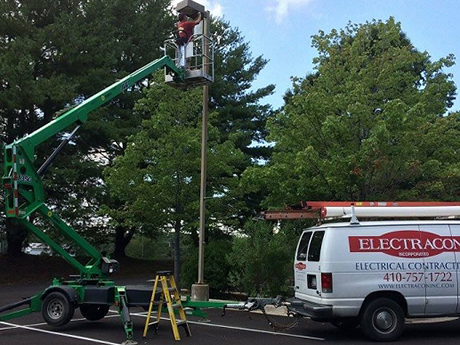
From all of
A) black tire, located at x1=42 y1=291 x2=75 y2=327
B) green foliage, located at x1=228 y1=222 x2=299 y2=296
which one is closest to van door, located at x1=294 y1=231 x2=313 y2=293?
green foliage, located at x1=228 y1=222 x2=299 y2=296

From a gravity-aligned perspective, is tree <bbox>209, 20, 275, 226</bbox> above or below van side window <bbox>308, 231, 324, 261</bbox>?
above

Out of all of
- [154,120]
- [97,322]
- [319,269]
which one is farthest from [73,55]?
[319,269]

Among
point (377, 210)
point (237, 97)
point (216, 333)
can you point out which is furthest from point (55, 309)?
point (237, 97)

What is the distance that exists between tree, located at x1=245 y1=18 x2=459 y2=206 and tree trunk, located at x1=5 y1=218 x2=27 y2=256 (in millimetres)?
15937

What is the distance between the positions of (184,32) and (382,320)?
8493 mm

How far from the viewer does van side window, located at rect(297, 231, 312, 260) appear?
10263 mm

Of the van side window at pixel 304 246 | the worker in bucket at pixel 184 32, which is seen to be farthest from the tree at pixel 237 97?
the van side window at pixel 304 246

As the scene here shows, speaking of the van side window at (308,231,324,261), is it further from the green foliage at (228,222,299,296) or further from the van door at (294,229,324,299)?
the green foliage at (228,222,299,296)

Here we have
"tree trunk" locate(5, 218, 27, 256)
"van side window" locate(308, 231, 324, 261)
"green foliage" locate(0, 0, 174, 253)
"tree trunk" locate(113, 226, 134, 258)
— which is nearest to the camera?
"van side window" locate(308, 231, 324, 261)

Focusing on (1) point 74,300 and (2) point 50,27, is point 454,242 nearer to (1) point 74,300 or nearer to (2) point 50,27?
(1) point 74,300

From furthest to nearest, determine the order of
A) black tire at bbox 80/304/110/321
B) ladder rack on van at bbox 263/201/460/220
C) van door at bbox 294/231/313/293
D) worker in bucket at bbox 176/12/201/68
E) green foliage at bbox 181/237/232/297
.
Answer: green foliage at bbox 181/237/232/297 < worker in bucket at bbox 176/12/201/68 < black tire at bbox 80/304/110/321 < van door at bbox 294/231/313/293 < ladder rack on van at bbox 263/201/460/220

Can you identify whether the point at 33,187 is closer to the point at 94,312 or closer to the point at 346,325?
the point at 94,312

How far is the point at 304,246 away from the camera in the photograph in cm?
1040

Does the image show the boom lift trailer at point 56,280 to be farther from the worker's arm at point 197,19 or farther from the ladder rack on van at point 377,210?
the worker's arm at point 197,19
